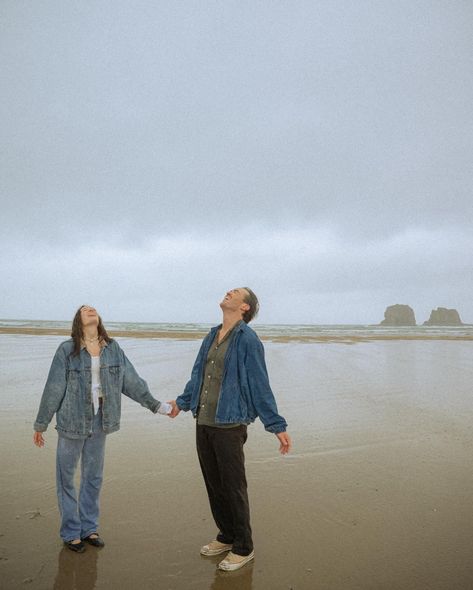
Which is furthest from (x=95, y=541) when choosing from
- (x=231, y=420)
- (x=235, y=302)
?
(x=235, y=302)

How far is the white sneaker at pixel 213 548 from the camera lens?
3637mm

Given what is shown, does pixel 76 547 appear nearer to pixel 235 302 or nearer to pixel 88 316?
pixel 88 316

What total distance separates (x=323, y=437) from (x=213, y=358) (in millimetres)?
4098

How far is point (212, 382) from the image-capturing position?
12.3 feet

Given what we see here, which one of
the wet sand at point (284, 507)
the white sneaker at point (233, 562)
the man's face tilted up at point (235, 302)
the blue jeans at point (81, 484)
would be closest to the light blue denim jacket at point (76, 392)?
the blue jeans at point (81, 484)

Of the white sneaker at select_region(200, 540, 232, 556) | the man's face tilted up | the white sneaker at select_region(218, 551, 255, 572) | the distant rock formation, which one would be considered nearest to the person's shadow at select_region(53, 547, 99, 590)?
the white sneaker at select_region(200, 540, 232, 556)

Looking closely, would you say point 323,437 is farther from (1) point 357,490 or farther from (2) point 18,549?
(2) point 18,549

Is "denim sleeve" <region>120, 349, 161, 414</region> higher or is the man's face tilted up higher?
the man's face tilted up

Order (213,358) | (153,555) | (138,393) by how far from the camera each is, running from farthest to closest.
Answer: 1. (138,393)
2. (213,358)
3. (153,555)

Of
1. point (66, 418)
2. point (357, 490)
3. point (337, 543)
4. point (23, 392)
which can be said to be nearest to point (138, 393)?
point (66, 418)

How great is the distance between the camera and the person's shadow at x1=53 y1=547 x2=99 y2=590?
3216 millimetres

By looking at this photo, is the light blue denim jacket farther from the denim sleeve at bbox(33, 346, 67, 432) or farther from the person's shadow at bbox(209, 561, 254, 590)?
the person's shadow at bbox(209, 561, 254, 590)

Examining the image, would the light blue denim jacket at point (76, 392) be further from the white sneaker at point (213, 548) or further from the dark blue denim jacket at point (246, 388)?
the white sneaker at point (213, 548)

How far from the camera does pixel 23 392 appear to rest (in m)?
10.2
